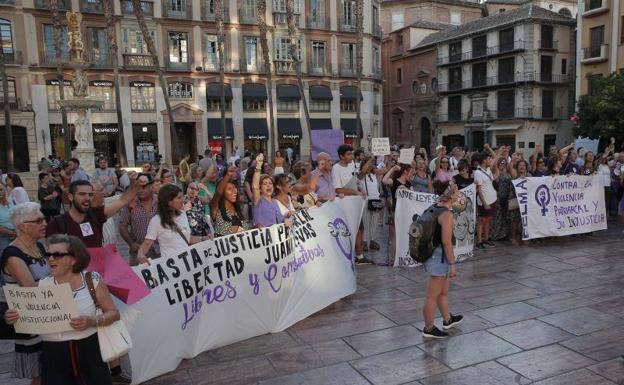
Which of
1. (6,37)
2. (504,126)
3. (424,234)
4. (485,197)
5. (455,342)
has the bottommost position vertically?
(455,342)

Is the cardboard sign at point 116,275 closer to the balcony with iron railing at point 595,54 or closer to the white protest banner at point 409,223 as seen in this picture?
the white protest banner at point 409,223

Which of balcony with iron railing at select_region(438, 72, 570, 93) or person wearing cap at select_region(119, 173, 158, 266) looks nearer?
person wearing cap at select_region(119, 173, 158, 266)

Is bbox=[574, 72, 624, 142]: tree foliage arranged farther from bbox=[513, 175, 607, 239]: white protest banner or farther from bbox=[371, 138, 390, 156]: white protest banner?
bbox=[371, 138, 390, 156]: white protest banner

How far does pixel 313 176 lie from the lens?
716cm

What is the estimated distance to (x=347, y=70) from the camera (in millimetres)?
41000

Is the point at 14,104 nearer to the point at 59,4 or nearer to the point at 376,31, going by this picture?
the point at 59,4

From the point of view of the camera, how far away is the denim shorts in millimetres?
5008

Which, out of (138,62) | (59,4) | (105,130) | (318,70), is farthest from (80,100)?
(318,70)

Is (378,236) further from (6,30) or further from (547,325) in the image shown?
(6,30)

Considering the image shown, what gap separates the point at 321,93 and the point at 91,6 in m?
17.9

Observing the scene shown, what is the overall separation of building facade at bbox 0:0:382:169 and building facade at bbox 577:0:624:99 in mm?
15966

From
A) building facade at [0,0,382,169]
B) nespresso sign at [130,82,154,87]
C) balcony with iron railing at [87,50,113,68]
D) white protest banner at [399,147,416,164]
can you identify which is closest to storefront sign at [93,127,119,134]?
building facade at [0,0,382,169]

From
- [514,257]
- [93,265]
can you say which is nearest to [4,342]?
[93,265]

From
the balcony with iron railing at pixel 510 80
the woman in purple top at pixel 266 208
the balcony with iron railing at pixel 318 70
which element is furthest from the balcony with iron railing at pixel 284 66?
the woman in purple top at pixel 266 208
